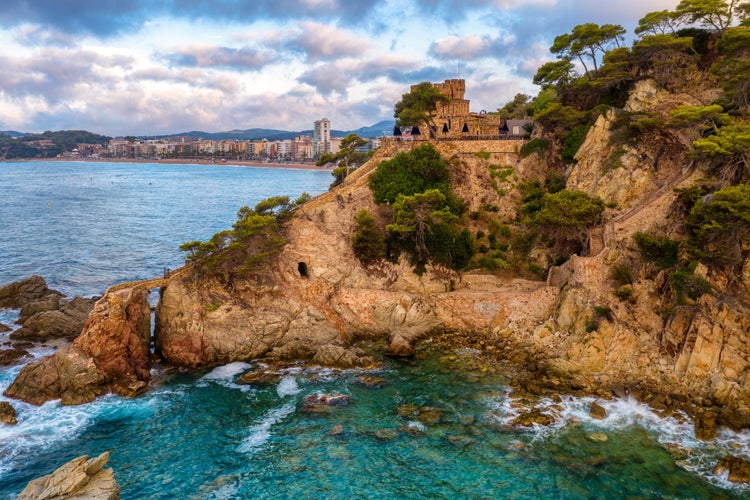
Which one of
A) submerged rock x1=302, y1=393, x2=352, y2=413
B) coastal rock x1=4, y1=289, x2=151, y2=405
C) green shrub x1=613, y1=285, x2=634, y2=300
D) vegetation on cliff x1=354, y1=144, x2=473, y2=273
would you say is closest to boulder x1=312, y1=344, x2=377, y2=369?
submerged rock x1=302, y1=393, x2=352, y2=413

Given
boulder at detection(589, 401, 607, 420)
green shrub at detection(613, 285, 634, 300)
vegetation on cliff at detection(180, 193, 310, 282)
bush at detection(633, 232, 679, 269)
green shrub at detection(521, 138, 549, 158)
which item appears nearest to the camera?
boulder at detection(589, 401, 607, 420)

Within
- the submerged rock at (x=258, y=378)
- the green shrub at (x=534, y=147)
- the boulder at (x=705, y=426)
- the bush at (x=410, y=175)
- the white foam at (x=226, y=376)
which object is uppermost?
the green shrub at (x=534, y=147)

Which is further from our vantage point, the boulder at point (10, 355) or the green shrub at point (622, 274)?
the green shrub at point (622, 274)

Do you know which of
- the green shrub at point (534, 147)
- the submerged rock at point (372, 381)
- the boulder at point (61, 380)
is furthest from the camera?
the green shrub at point (534, 147)

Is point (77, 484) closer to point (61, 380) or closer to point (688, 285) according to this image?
point (61, 380)

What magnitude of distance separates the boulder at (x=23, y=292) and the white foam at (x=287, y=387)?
28.6 meters

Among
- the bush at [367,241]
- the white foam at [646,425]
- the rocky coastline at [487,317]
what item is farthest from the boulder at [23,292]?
the white foam at [646,425]

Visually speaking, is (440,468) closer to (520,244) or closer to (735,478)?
(735,478)

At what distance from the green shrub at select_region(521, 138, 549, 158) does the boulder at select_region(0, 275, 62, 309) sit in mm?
46918

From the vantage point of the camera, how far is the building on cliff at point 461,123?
56.2 metres

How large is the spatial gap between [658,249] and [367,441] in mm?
22879

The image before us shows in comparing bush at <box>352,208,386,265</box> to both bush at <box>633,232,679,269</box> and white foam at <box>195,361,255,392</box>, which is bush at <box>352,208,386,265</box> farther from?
bush at <box>633,232,679,269</box>

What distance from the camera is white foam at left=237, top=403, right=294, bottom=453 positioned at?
25.8 metres

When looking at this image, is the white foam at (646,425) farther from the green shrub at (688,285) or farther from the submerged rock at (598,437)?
the green shrub at (688,285)
